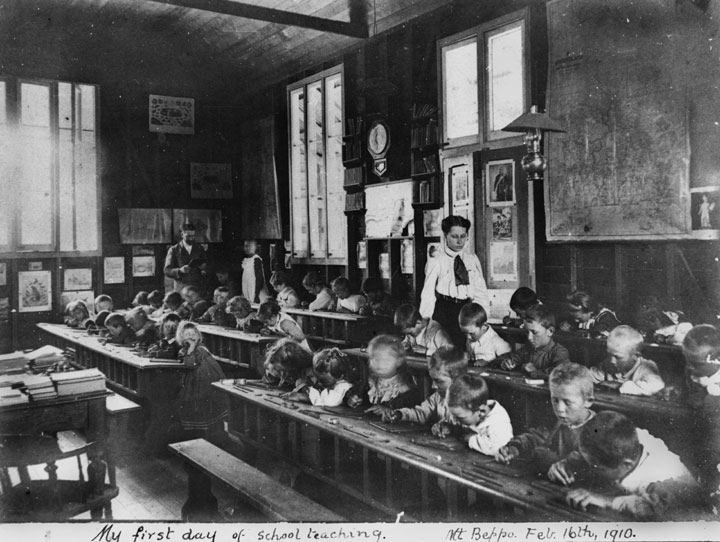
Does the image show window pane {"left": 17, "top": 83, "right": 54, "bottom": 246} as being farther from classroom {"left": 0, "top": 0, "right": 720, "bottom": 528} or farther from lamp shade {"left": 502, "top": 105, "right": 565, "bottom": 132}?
lamp shade {"left": 502, "top": 105, "right": 565, "bottom": 132}

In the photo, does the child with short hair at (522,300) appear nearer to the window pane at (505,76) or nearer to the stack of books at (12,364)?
the window pane at (505,76)

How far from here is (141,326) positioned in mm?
6285

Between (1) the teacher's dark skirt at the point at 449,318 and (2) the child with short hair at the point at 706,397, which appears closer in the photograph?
(2) the child with short hair at the point at 706,397

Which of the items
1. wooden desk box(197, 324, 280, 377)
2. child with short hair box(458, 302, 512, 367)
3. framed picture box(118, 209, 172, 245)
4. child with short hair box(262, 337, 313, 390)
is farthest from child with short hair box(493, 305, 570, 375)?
framed picture box(118, 209, 172, 245)

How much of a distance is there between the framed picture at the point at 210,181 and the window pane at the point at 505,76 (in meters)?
4.60

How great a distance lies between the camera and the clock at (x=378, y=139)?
21.0 ft

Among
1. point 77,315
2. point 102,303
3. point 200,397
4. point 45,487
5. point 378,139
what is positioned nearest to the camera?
point 45,487

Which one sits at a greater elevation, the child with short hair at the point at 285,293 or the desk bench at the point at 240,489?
the child with short hair at the point at 285,293

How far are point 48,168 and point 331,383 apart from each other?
4837 mm

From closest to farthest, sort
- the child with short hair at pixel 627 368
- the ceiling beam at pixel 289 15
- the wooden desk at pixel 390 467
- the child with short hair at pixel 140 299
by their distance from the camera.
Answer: the wooden desk at pixel 390 467 < the child with short hair at pixel 627 368 < the ceiling beam at pixel 289 15 < the child with short hair at pixel 140 299

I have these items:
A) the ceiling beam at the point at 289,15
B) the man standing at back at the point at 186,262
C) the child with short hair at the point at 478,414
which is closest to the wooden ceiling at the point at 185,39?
the ceiling beam at the point at 289,15

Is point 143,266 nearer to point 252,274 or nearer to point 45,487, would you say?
point 252,274

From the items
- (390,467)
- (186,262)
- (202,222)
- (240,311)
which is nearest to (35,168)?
(186,262)
